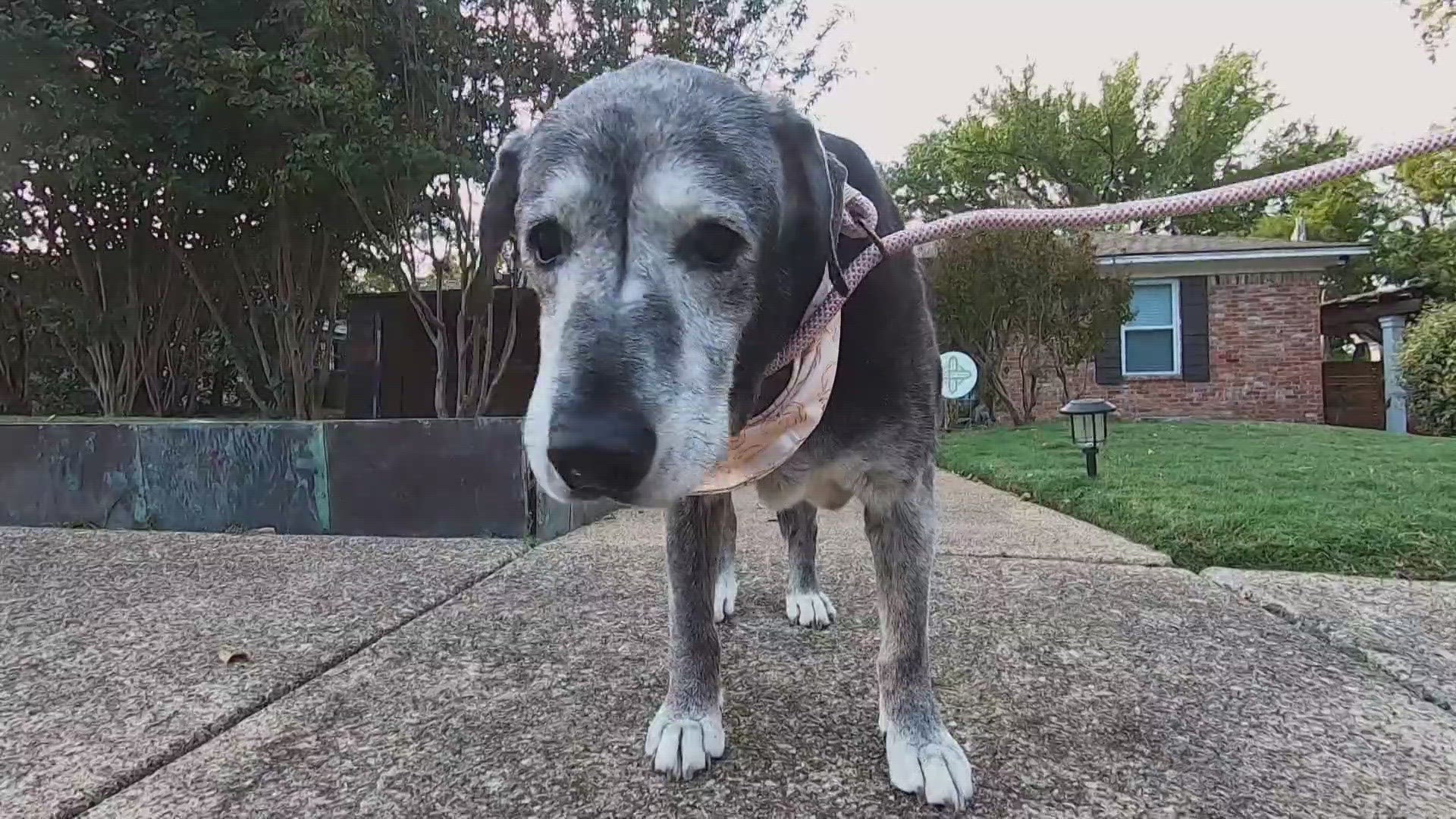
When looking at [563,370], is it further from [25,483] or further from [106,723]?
[25,483]

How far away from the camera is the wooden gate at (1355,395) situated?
1326cm

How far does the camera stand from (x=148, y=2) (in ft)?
16.5

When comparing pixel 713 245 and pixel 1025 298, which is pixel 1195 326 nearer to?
pixel 1025 298

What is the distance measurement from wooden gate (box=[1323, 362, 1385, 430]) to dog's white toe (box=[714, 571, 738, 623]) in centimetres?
1427

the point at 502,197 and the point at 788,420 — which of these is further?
the point at 502,197

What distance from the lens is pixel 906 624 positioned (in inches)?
64.1

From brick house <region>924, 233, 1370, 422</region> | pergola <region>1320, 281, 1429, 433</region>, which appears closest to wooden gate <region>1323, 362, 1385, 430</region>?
pergola <region>1320, 281, 1429, 433</region>

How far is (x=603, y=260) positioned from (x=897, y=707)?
0.99m

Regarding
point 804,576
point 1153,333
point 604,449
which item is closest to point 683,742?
point 604,449

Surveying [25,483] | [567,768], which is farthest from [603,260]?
[25,483]

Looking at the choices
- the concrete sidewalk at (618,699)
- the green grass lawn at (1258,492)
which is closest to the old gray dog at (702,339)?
the concrete sidewalk at (618,699)

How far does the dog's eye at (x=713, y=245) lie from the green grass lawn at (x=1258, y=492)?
266cm

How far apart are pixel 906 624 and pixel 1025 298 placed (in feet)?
30.9

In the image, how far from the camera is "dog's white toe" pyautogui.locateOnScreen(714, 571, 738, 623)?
2.46 meters
